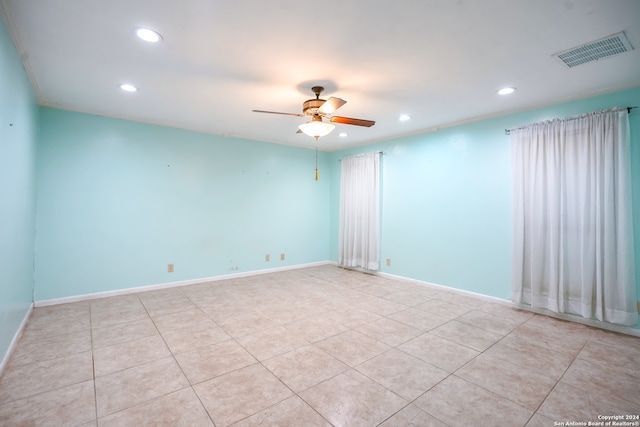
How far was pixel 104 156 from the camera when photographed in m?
4.08

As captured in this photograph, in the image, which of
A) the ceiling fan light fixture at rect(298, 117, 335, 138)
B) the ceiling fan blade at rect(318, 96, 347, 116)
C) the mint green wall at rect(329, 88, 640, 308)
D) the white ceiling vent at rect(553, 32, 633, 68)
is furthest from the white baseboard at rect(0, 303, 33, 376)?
the white ceiling vent at rect(553, 32, 633, 68)

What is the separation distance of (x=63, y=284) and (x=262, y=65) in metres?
3.88

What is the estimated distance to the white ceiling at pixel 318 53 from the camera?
1.90 m

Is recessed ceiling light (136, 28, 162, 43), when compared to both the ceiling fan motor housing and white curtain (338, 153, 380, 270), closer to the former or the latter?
the ceiling fan motor housing

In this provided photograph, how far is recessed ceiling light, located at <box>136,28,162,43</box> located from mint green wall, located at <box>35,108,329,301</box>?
251 cm

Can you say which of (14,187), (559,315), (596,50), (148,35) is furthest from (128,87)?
(559,315)

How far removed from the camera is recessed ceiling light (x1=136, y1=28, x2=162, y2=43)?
2.13 m

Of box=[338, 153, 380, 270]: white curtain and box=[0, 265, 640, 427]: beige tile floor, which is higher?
box=[338, 153, 380, 270]: white curtain

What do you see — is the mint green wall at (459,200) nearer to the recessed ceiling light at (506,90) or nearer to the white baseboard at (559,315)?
the white baseboard at (559,315)

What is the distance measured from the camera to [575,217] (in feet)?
10.9

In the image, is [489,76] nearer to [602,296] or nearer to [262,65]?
[262,65]

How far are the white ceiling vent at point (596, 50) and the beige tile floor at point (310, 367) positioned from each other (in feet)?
8.47

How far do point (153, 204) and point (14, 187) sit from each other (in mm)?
1931

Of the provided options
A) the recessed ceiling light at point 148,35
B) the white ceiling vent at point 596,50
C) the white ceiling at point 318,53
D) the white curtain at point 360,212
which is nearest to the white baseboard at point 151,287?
the white curtain at point 360,212
